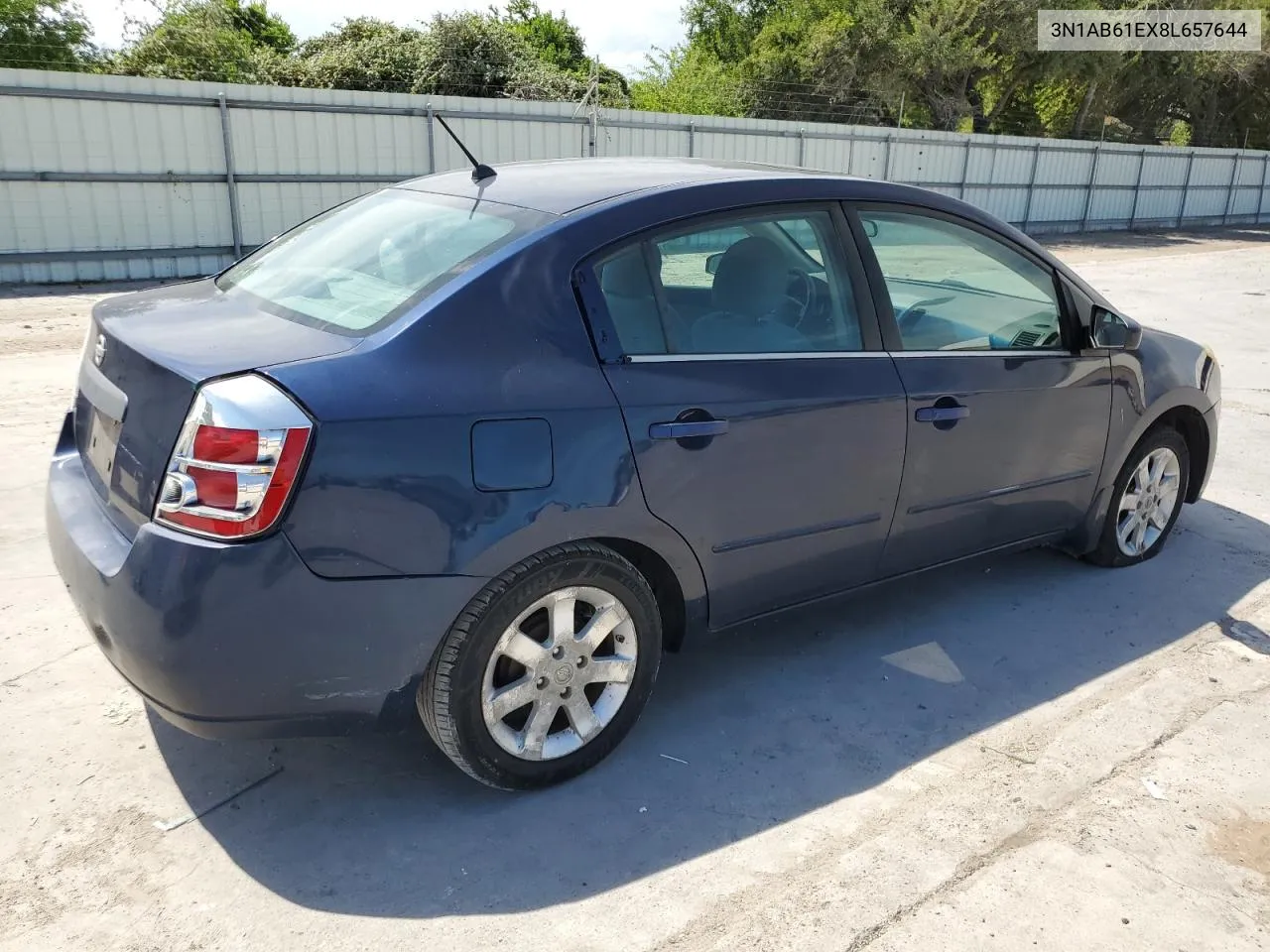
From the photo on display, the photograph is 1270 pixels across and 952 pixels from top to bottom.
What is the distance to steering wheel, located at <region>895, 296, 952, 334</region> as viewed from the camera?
11.4 ft

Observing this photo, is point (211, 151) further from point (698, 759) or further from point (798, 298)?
point (698, 759)

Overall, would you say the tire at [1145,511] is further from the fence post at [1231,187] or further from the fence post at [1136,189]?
the fence post at [1231,187]

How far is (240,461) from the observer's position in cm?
231

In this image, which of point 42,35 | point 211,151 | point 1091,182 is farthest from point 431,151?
point 1091,182

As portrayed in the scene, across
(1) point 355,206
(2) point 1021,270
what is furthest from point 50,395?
(2) point 1021,270

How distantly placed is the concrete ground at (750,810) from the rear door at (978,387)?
1.58 feet

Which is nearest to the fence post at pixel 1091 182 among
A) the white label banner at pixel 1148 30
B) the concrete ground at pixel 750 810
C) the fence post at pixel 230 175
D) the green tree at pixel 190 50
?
the white label banner at pixel 1148 30

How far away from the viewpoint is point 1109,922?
8.04ft

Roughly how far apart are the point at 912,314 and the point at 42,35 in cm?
2221

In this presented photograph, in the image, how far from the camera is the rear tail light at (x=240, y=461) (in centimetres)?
231

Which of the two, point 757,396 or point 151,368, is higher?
point 151,368

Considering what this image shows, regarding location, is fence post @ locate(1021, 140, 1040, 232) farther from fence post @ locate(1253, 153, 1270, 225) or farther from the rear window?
the rear window

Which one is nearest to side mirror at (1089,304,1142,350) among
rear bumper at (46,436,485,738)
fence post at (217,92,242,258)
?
rear bumper at (46,436,485,738)

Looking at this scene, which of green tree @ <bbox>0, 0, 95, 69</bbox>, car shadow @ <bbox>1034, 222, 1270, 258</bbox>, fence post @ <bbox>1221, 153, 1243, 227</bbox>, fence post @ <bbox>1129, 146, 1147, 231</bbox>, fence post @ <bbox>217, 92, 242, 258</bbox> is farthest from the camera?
fence post @ <bbox>1221, 153, 1243, 227</bbox>
